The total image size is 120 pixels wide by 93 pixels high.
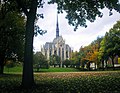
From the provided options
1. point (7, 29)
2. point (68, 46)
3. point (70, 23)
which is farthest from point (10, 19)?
point (68, 46)

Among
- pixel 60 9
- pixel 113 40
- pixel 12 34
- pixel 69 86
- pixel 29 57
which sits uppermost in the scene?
pixel 113 40

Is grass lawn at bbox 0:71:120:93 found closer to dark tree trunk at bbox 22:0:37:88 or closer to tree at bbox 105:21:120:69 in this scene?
dark tree trunk at bbox 22:0:37:88

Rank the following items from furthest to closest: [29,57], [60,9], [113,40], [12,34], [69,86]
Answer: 1. [113,40]
2. [12,34]
3. [60,9]
4. [29,57]
5. [69,86]

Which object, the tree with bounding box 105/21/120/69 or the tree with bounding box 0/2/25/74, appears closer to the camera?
the tree with bounding box 0/2/25/74

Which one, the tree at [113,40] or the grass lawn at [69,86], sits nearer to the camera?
the grass lawn at [69,86]

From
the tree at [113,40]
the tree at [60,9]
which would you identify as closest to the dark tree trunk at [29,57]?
the tree at [60,9]

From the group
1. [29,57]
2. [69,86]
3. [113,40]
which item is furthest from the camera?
[113,40]

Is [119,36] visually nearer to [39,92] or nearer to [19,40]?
[19,40]

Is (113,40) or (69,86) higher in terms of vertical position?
(113,40)

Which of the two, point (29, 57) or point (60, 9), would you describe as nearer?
point (29, 57)

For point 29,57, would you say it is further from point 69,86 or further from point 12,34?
point 12,34

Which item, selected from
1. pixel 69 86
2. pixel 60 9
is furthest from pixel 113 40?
pixel 69 86

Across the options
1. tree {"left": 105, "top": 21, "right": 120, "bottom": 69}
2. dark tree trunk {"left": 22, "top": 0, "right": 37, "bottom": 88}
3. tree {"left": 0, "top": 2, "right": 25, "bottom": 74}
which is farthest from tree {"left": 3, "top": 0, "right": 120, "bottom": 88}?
tree {"left": 105, "top": 21, "right": 120, "bottom": 69}

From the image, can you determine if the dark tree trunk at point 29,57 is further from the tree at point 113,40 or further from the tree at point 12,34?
the tree at point 113,40
